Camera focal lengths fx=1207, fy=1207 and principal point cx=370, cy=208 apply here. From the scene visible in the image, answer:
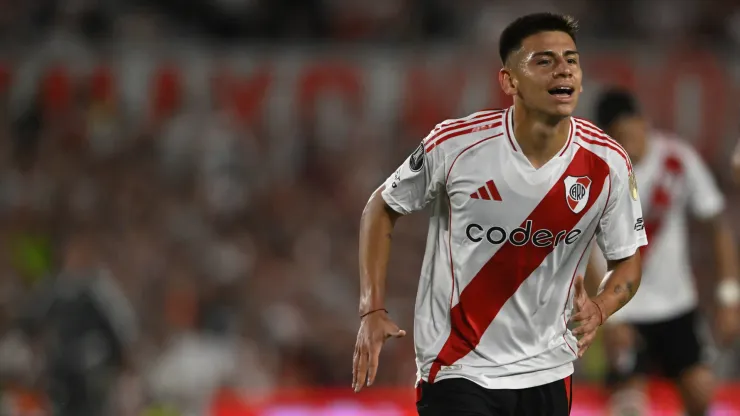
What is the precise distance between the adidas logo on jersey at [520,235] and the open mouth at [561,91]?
17.9 inches

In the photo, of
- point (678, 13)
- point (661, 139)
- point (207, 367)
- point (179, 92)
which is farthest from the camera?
point (678, 13)

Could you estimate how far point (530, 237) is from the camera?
423 cm

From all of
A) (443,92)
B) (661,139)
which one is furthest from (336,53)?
(661,139)

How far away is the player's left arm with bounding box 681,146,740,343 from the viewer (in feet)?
21.4

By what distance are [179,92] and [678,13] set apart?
5680mm

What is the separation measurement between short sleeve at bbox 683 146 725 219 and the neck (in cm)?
251

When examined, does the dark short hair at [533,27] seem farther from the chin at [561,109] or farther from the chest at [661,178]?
the chest at [661,178]

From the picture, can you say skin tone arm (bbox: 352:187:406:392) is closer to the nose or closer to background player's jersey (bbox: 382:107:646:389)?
background player's jersey (bbox: 382:107:646:389)

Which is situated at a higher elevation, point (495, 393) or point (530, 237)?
point (530, 237)

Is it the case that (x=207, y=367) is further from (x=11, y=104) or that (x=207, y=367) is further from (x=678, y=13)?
(x=678, y=13)

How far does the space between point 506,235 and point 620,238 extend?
17.5 inches

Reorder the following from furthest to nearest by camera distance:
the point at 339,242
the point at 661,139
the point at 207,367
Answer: the point at 339,242
the point at 207,367
the point at 661,139

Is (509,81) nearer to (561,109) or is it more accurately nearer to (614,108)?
(561,109)

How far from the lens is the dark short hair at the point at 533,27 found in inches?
165
